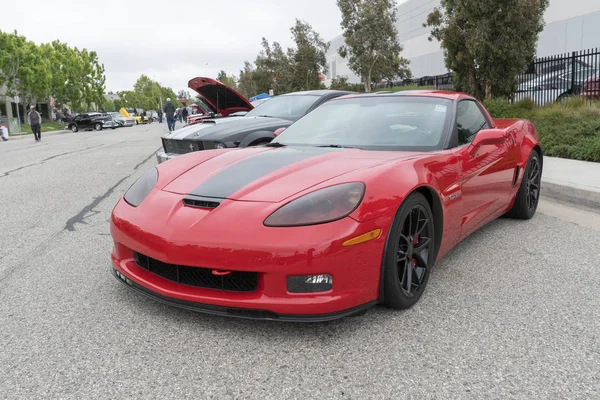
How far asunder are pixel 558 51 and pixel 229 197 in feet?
106

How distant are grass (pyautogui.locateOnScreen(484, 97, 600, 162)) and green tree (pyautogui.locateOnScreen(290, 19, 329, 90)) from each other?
71.4ft

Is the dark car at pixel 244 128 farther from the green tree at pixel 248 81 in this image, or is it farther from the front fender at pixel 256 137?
the green tree at pixel 248 81

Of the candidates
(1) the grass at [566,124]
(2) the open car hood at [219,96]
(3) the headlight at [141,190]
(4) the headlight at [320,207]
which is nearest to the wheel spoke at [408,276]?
(4) the headlight at [320,207]

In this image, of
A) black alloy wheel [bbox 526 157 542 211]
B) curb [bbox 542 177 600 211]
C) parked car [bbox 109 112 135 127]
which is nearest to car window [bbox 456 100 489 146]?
black alloy wheel [bbox 526 157 542 211]

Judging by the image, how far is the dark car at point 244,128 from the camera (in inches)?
258

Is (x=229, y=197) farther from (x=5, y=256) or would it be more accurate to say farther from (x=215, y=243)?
(x=5, y=256)

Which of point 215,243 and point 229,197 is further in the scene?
point 229,197

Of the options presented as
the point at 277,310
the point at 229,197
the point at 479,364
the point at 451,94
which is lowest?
the point at 479,364

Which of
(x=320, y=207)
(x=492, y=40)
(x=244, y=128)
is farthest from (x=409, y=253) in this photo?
(x=492, y=40)

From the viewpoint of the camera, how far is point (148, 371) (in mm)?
2250

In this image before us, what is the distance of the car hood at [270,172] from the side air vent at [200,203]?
52mm

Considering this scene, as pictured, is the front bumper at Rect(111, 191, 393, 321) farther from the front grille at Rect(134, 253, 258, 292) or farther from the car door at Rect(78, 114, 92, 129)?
the car door at Rect(78, 114, 92, 129)

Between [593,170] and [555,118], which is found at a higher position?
[555,118]

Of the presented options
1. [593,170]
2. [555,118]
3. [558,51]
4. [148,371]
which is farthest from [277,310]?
[558,51]
